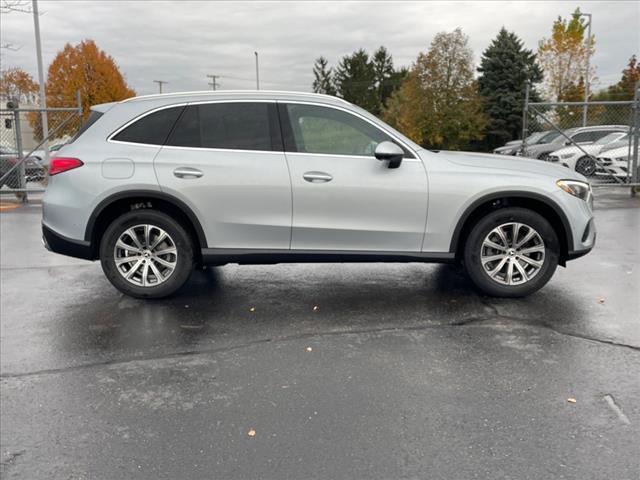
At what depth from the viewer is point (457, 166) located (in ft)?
17.4

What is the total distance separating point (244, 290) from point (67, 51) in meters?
36.0

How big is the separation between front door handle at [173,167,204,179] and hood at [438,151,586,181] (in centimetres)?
227

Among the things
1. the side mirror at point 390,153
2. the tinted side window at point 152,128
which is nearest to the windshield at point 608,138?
the side mirror at point 390,153

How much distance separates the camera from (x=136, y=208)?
5.40 m

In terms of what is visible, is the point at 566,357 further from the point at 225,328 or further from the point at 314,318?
the point at 225,328

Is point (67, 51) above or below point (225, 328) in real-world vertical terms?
above

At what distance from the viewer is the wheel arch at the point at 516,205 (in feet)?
17.1

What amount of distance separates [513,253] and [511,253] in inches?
0.8

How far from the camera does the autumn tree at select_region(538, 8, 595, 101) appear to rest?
36.3 m

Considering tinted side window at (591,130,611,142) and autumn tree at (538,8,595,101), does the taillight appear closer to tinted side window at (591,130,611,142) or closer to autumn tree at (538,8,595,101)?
tinted side window at (591,130,611,142)

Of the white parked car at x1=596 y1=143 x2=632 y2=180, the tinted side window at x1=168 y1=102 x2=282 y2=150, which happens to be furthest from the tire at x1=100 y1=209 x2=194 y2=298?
the white parked car at x1=596 y1=143 x2=632 y2=180

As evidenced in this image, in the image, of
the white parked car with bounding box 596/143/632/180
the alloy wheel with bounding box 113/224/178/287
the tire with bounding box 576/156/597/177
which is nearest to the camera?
the alloy wheel with bounding box 113/224/178/287

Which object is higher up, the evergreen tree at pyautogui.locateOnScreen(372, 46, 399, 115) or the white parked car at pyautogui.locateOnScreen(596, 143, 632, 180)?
the evergreen tree at pyautogui.locateOnScreen(372, 46, 399, 115)

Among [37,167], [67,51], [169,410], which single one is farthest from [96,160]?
[67,51]
